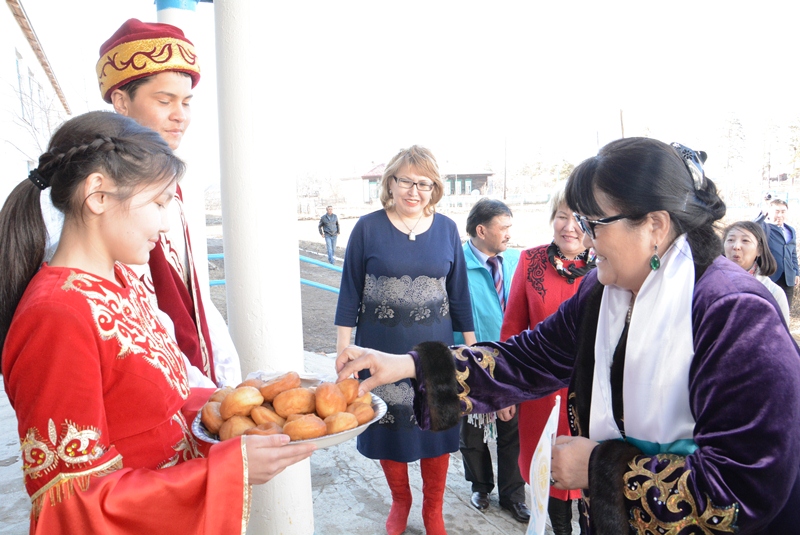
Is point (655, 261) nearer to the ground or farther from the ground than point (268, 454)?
farther from the ground

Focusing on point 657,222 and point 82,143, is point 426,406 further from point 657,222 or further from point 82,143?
point 82,143

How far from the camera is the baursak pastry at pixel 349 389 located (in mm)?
1870

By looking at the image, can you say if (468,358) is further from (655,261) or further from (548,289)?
(548,289)

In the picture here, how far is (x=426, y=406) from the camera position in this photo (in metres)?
2.14

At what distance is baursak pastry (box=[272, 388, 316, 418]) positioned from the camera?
1735 millimetres

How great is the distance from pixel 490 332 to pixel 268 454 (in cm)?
261

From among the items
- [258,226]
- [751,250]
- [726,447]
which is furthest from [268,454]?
[751,250]

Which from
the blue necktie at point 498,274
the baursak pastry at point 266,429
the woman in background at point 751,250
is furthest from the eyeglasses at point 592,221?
the woman in background at point 751,250

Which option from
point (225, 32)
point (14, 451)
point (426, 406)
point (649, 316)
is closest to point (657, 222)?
point (649, 316)

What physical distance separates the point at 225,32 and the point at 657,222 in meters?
2.04

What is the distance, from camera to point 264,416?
1665 millimetres

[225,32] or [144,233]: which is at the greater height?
[225,32]

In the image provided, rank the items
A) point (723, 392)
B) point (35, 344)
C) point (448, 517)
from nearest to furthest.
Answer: point (35, 344)
point (723, 392)
point (448, 517)

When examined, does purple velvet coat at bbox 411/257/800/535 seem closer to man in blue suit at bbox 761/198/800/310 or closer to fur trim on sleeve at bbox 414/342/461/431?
fur trim on sleeve at bbox 414/342/461/431
